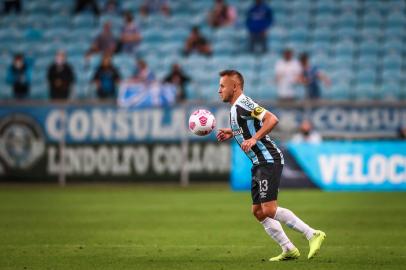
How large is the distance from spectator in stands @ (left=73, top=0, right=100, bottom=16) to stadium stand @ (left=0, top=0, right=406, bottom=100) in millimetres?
231

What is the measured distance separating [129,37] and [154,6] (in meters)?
2.53

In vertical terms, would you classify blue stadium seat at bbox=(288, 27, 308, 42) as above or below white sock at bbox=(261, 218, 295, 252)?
above

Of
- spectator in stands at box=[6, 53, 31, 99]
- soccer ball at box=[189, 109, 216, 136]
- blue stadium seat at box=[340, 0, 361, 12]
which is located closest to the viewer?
soccer ball at box=[189, 109, 216, 136]

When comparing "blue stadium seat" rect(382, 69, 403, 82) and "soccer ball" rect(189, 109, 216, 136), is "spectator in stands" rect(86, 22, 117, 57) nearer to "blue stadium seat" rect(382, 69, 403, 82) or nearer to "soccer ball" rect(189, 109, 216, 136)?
"blue stadium seat" rect(382, 69, 403, 82)

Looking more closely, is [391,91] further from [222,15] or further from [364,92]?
[222,15]

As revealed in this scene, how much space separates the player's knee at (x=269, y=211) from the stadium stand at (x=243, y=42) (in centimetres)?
1554

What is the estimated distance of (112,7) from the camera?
28797 millimetres

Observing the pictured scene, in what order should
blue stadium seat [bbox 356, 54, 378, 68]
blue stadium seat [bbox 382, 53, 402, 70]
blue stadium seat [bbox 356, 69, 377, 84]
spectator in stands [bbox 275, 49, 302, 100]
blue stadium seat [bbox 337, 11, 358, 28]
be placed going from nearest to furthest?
spectator in stands [bbox 275, 49, 302, 100], blue stadium seat [bbox 356, 69, 377, 84], blue stadium seat [bbox 382, 53, 402, 70], blue stadium seat [bbox 356, 54, 378, 68], blue stadium seat [bbox 337, 11, 358, 28]

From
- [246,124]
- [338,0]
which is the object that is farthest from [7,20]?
[246,124]

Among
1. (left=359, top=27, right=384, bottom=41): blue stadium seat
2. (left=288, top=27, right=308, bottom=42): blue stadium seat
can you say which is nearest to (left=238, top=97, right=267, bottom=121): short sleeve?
(left=288, top=27, right=308, bottom=42): blue stadium seat

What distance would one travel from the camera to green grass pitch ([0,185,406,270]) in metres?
9.61

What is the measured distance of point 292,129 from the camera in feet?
71.1

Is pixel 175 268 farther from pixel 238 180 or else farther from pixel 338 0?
pixel 338 0

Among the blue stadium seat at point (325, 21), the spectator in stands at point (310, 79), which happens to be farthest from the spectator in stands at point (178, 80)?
the blue stadium seat at point (325, 21)
